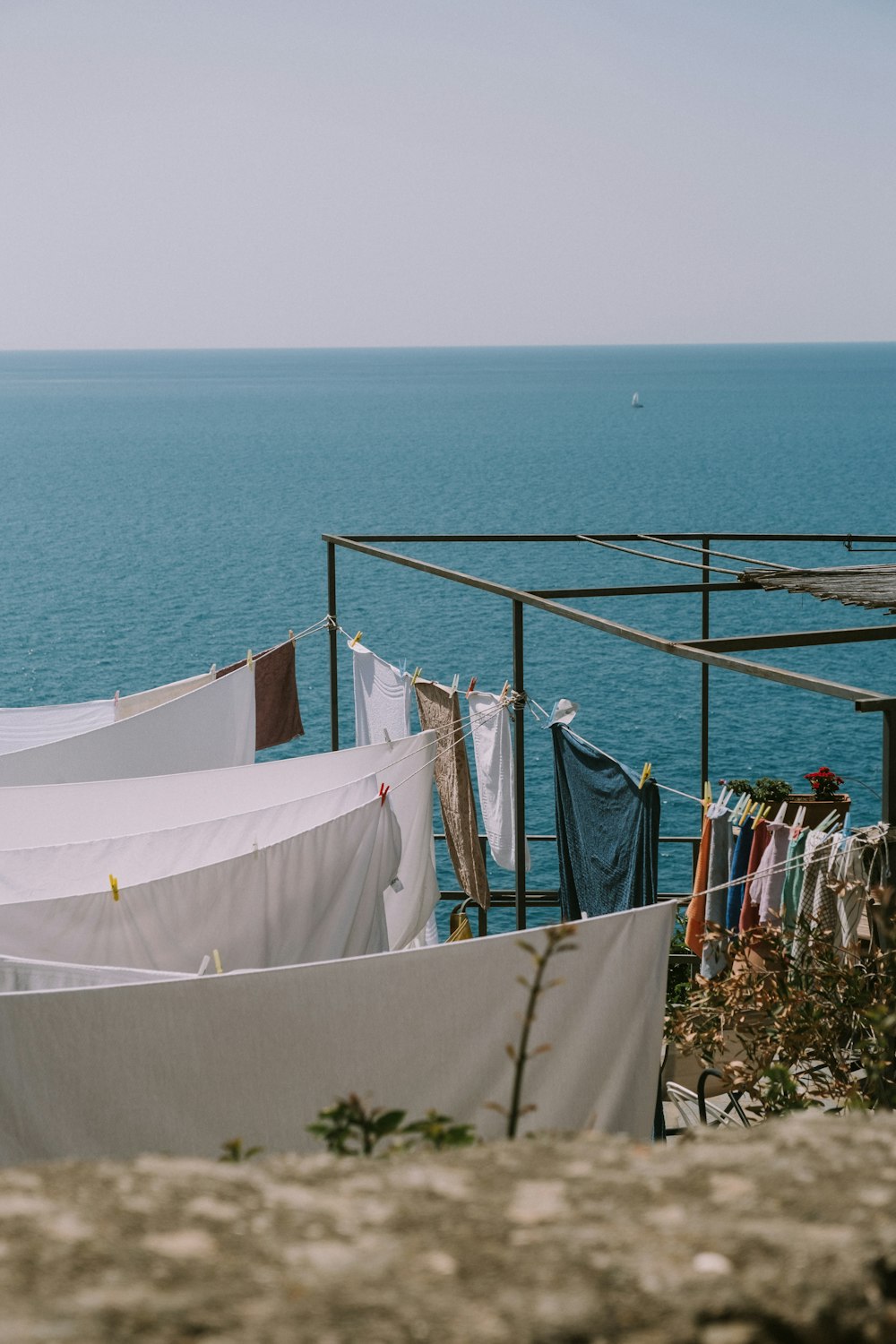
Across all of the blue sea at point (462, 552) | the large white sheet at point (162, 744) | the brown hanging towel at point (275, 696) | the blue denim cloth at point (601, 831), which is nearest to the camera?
the blue denim cloth at point (601, 831)

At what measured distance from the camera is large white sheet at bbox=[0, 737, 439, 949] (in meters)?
5.85

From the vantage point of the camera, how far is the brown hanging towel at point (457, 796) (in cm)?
617

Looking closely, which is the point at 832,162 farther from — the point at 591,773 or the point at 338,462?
the point at 591,773

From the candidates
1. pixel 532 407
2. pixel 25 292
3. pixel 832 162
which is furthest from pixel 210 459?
pixel 25 292

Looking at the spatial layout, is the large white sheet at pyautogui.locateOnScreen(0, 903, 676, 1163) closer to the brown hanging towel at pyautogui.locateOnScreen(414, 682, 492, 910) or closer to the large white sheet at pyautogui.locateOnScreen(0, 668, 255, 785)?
the brown hanging towel at pyautogui.locateOnScreen(414, 682, 492, 910)

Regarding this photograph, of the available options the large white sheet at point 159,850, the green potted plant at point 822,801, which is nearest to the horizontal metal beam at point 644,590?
the green potted plant at point 822,801

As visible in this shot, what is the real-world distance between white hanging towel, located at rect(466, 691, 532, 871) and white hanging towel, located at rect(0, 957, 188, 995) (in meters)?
2.62

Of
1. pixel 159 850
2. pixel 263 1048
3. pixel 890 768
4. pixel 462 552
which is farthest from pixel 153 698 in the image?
pixel 462 552

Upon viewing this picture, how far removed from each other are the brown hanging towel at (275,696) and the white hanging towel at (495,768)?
174cm

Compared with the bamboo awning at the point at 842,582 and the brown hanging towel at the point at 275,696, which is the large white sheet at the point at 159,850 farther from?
the brown hanging towel at the point at 275,696

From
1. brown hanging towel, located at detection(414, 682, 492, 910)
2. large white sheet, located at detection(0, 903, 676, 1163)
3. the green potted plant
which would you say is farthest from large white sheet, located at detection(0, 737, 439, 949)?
large white sheet, located at detection(0, 903, 676, 1163)

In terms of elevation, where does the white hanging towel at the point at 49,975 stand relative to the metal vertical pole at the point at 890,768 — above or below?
below

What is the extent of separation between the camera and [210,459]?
76250 mm

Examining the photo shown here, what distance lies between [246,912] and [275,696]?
322 centimetres
